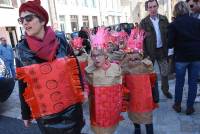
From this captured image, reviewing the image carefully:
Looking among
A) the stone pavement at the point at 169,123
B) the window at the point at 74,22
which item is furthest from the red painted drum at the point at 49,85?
the window at the point at 74,22

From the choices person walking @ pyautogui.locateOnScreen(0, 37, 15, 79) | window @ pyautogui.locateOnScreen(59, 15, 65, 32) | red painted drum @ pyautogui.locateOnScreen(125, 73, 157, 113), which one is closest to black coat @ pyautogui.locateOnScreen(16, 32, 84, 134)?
red painted drum @ pyautogui.locateOnScreen(125, 73, 157, 113)

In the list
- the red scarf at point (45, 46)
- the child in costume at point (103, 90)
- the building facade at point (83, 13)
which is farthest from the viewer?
the building facade at point (83, 13)

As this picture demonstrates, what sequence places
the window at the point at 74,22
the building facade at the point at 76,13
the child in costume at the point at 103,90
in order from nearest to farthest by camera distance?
the child in costume at the point at 103,90
the building facade at the point at 76,13
the window at the point at 74,22

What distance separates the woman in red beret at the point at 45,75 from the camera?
295 cm

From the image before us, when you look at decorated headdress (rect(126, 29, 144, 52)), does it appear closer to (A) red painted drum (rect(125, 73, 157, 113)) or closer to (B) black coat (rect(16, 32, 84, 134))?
(A) red painted drum (rect(125, 73, 157, 113))

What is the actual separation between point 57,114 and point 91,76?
2.47ft

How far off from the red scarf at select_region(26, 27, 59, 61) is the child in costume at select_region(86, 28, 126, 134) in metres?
0.72

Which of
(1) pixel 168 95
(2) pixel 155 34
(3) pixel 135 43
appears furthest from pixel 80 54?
(3) pixel 135 43

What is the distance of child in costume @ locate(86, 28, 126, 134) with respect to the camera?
11.8 feet

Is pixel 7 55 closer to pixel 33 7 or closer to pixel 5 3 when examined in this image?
pixel 33 7

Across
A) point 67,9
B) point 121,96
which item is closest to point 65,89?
point 121,96

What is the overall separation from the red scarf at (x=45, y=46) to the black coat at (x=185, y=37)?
2479 mm

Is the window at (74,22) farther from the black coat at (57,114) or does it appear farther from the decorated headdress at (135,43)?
the black coat at (57,114)

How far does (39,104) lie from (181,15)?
285 centimetres
